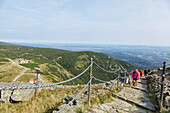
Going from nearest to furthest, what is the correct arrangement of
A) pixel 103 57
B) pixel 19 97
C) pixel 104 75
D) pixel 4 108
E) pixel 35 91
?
pixel 4 108 < pixel 19 97 < pixel 35 91 < pixel 104 75 < pixel 103 57

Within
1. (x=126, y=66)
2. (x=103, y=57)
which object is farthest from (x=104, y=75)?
(x=103, y=57)

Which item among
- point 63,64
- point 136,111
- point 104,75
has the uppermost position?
point 136,111

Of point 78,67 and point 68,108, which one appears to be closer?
point 68,108

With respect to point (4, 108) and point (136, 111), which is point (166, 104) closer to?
point (136, 111)

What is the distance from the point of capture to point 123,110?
555 centimetres

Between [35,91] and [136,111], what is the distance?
19.9ft

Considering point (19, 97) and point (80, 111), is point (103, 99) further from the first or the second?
point (19, 97)

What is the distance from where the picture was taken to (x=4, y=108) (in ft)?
17.3

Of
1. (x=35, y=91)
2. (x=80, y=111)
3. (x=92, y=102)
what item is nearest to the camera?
(x=80, y=111)

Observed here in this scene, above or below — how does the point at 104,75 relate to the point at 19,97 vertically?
below

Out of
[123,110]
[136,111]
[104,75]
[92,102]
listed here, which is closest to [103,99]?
[92,102]

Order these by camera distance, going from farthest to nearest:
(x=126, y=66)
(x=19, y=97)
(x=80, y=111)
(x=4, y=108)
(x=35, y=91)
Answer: (x=126, y=66), (x=35, y=91), (x=19, y=97), (x=4, y=108), (x=80, y=111)

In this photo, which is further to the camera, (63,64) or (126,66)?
(126,66)

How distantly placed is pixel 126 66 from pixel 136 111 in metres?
175
